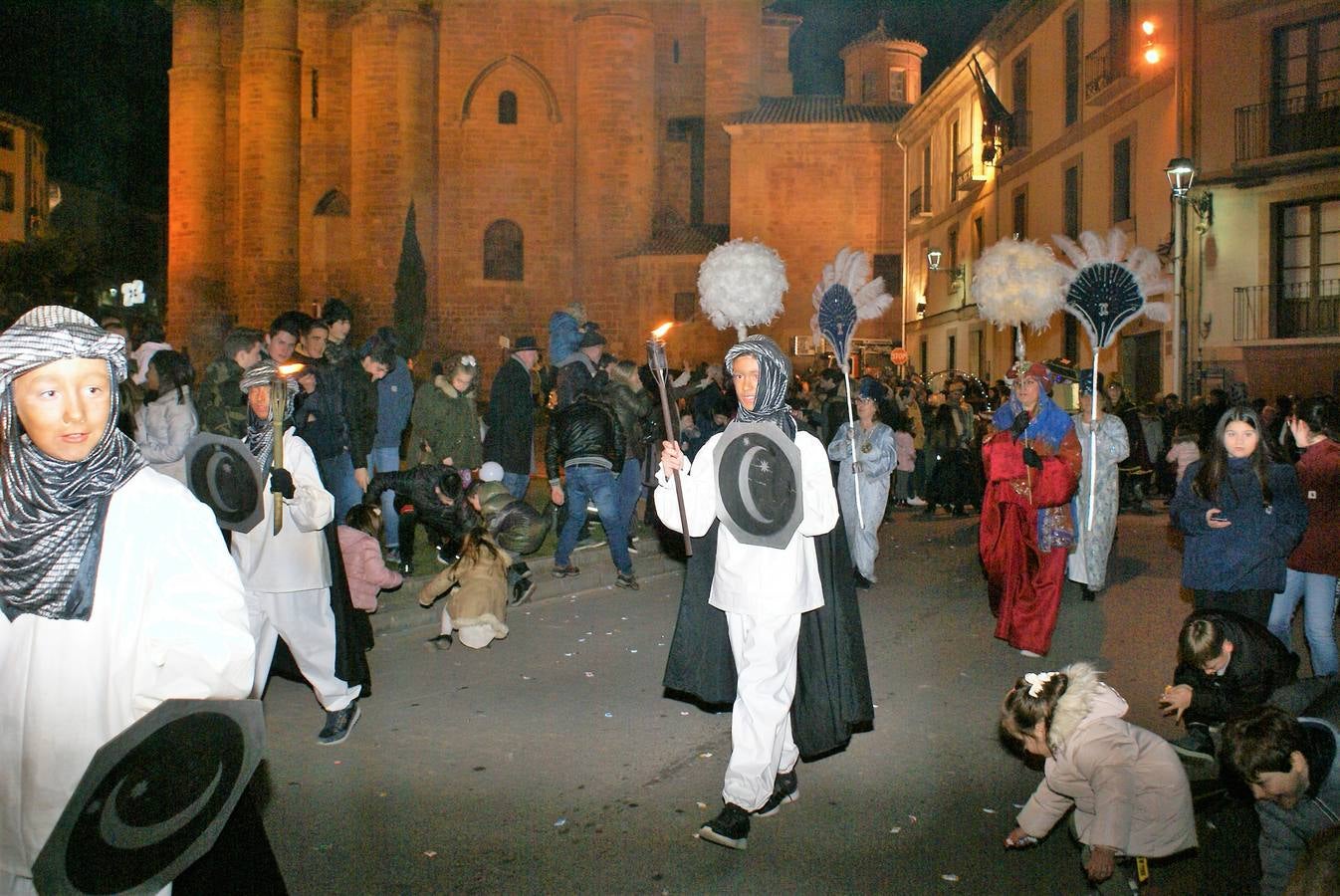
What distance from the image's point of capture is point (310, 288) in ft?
134

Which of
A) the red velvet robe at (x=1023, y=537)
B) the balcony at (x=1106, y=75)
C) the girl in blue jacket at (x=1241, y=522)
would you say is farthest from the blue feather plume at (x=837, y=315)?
the balcony at (x=1106, y=75)

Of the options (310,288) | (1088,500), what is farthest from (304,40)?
(1088,500)

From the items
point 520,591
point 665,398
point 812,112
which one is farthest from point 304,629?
point 812,112

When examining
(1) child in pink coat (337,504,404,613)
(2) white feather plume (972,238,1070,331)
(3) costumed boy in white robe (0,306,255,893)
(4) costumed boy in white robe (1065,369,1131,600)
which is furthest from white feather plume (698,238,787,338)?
(3) costumed boy in white robe (0,306,255,893)

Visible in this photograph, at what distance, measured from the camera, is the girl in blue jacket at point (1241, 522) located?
18.9 feet

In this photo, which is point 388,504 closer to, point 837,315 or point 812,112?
point 837,315

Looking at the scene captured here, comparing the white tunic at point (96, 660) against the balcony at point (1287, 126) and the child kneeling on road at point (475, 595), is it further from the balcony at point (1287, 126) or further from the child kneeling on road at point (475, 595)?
the balcony at point (1287, 126)

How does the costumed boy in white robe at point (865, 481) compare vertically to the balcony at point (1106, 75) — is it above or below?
below

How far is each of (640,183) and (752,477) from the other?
3402 cm

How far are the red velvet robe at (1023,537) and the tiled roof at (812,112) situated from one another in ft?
101

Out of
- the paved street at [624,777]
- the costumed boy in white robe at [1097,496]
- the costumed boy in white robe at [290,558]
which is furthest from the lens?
the costumed boy in white robe at [1097,496]

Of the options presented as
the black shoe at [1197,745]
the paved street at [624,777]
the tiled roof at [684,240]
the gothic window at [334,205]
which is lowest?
the paved street at [624,777]

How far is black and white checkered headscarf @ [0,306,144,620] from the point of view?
95.6 inches

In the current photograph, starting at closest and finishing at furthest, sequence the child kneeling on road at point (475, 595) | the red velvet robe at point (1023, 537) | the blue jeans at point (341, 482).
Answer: the red velvet robe at point (1023, 537) → the child kneeling on road at point (475, 595) → the blue jeans at point (341, 482)
